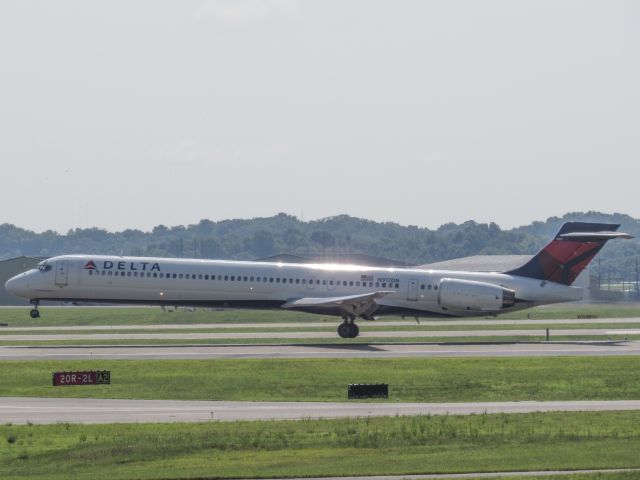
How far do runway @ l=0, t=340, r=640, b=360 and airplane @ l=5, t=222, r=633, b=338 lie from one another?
3054mm

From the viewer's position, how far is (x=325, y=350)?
57.2 metres

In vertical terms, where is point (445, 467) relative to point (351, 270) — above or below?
below

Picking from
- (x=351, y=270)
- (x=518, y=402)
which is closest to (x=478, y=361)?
(x=518, y=402)

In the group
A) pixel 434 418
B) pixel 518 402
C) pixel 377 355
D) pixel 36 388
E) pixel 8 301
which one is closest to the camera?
pixel 434 418

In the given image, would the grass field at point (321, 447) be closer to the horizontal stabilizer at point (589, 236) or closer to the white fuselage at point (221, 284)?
the white fuselage at point (221, 284)

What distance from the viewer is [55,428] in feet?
103

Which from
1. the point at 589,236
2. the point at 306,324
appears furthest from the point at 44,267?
the point at 589,236

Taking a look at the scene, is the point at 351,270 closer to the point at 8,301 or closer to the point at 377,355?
the point at 377,355

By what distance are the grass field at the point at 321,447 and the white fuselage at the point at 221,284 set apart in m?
31.2

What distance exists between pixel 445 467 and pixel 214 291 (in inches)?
1538

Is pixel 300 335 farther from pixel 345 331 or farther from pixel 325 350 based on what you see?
pixel 325 350

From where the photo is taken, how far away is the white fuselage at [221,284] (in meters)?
63.6

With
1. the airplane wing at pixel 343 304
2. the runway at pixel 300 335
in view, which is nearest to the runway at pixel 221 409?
the airplane wing at pixel 343 304

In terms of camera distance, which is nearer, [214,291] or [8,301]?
[214,291]
